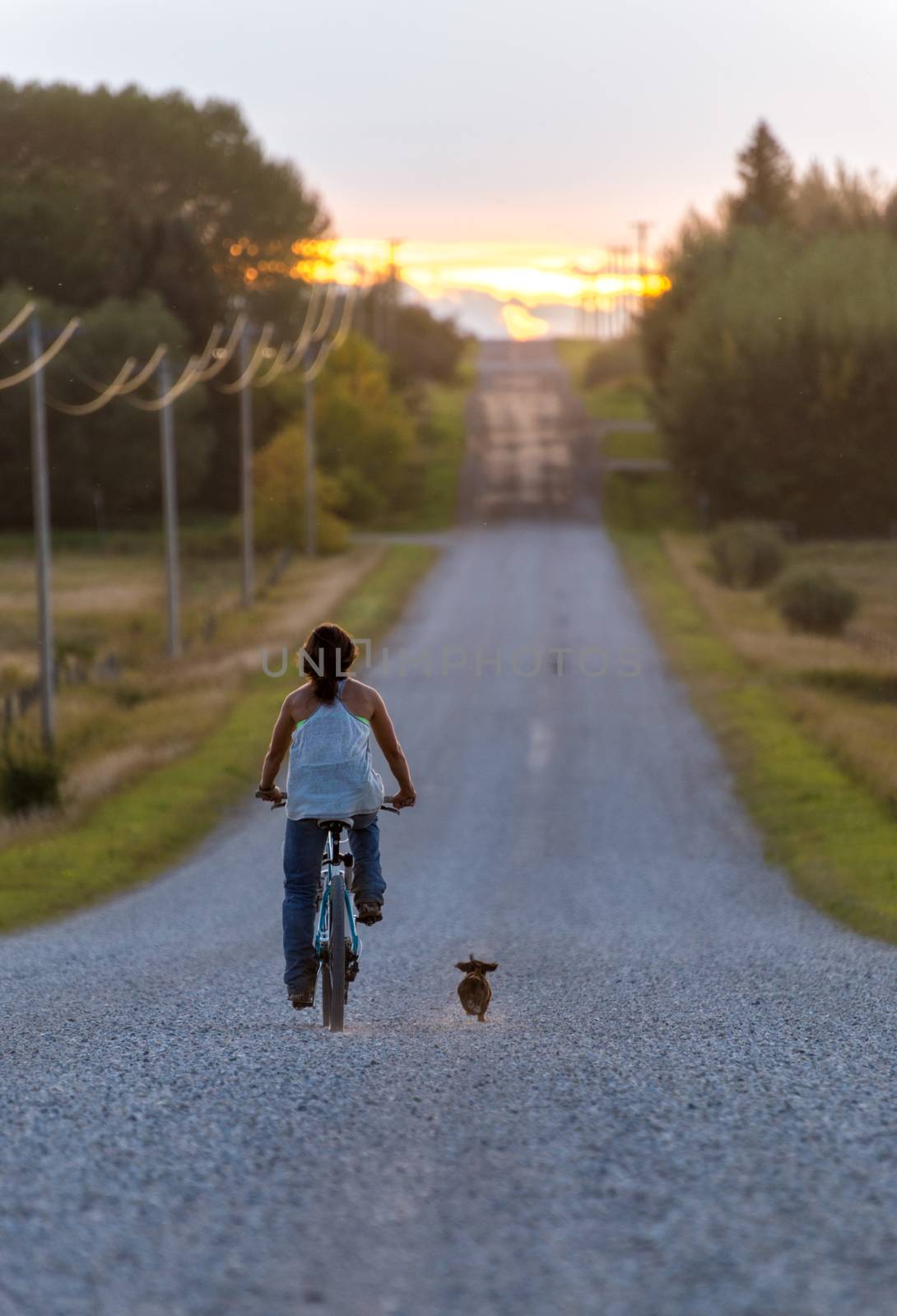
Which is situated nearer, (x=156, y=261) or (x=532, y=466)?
(x=156, y=261)

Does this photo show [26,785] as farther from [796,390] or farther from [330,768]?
[796,390]

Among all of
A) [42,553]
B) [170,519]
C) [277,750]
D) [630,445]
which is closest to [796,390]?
[630,445]

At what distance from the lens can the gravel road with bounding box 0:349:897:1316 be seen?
5.02 meters

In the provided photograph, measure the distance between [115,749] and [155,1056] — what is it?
21.5 metres

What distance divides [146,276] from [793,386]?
26.9 metres

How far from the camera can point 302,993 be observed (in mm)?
8641

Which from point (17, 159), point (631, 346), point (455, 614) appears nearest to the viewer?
point (455, 614)

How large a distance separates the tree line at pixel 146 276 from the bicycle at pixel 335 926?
116ft

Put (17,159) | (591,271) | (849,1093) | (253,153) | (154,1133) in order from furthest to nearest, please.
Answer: (591,271) → (253,153) → (17,159) → (849,1093) → (154,1133)

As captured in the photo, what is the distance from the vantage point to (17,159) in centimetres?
5119

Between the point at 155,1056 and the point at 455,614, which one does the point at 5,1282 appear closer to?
the point at 155,1056

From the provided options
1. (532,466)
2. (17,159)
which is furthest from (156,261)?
(532,466)

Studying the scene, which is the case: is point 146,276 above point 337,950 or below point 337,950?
above

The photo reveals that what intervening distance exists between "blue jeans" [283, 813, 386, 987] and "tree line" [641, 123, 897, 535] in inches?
2393
